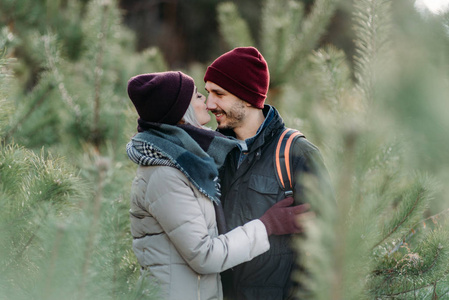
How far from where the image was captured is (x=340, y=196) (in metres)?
0.55

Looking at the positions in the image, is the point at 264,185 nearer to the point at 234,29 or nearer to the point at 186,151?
the point at 186,151

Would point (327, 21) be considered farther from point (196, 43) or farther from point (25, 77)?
point (196, 43)

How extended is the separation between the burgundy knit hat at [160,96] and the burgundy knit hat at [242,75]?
39 cm

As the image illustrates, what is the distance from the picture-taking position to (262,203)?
65.4 inches

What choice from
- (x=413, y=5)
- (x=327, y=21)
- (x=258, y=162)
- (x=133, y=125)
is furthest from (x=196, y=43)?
(x=413, y=5)

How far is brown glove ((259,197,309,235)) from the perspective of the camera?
60.2 inches

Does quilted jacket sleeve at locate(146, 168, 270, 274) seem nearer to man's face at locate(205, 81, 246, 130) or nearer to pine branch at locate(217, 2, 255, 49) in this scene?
man's face at locate(205, 81, 246, 130)

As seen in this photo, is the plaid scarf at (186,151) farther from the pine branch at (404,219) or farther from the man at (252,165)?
the pine branch at (404,219)

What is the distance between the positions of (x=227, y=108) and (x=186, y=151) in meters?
0.55

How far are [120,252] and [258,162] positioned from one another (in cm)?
75

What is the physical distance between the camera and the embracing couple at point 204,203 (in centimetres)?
145

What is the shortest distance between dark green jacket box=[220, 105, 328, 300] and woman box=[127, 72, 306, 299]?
85mm

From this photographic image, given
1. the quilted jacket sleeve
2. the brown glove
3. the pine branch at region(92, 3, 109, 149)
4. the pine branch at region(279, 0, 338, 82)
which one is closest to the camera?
the quilted jacket sleeve

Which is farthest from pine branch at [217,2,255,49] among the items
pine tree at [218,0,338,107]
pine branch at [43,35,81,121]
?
pine branch at [43,35,81,121]
